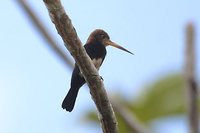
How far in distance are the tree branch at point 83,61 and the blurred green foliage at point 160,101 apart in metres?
2.03

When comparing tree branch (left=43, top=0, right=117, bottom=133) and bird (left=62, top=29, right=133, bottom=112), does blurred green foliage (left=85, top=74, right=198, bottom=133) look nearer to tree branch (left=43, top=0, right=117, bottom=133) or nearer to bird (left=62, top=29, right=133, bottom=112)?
bird (left=62, top=29, right=133, bottom=112)

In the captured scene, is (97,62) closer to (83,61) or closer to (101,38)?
(101,38)

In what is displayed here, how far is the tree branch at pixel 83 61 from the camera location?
189 inches

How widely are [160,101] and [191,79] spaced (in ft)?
6.36

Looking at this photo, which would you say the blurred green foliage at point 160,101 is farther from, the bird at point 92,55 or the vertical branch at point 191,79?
the vertical branch at point 191,79

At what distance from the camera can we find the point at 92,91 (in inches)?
202

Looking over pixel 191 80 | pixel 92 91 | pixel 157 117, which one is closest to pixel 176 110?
pixel 157 117

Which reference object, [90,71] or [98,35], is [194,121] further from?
[98,35]

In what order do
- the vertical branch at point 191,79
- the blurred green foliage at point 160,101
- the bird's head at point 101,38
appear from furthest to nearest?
the blurred green foliage at point 160,101 < the bird's head at point 101,38 < the vertical branch at point 191,79

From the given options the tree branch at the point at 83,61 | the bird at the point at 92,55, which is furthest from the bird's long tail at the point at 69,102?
the tree branch at the point at 83,61

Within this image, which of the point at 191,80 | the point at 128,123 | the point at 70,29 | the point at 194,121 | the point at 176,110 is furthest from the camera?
the point at 176,110

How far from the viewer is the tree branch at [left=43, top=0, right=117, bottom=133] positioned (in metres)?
4.80

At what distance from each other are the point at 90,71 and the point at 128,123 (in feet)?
3.87

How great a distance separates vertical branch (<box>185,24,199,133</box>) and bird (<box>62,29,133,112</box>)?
2.38 feet
